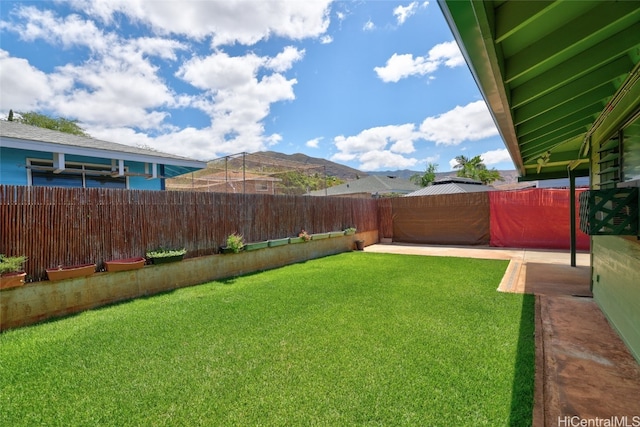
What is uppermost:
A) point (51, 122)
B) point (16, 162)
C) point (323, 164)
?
point (51, 122)

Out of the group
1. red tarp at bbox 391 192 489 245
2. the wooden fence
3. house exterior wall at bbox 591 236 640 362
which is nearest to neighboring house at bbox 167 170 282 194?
the wooden fence

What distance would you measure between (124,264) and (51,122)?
26380mm

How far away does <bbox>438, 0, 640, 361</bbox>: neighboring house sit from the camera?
1446 mm

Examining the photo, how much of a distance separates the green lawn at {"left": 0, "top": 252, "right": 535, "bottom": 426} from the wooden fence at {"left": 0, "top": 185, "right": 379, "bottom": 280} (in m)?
1.06

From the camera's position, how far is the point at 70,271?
13.8 feet

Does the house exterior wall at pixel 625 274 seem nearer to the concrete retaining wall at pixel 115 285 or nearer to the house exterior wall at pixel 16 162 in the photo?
the concrete retaining wall at pixel 115 285

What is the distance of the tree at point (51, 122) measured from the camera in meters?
21.3

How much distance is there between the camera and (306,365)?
2588 millimetres

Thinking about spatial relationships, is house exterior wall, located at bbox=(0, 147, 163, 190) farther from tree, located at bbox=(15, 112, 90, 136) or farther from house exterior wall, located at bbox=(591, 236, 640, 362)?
tree, located at bbox=(15, 112, 90, 136)

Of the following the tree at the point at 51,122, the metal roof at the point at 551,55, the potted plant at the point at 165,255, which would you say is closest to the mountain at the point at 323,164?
the potted plant at the point at 165,255

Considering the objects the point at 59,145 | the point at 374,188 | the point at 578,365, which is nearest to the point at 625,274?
the point at 578,365

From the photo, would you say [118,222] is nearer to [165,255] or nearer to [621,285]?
[165,255]

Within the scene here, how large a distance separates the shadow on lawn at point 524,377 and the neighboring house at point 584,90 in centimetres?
82

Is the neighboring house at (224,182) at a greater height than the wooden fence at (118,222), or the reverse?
the neighboring house at (224,182)
